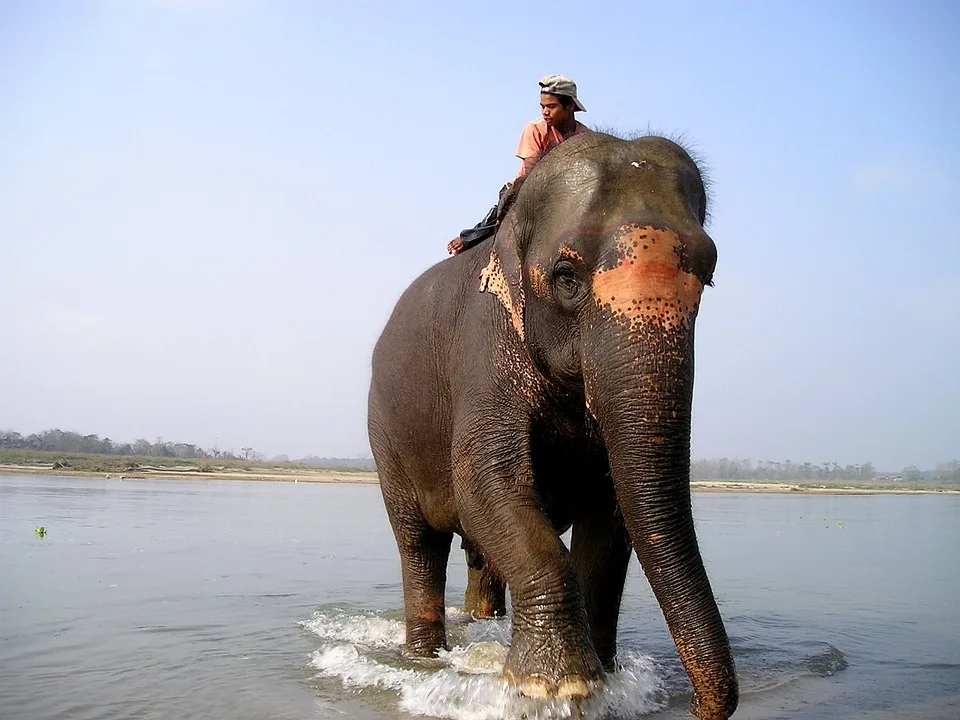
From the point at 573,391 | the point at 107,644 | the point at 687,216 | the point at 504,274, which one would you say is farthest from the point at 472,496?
the point at 107,644

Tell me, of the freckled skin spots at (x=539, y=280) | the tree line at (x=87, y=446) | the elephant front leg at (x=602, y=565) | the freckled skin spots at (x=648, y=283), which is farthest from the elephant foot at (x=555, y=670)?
the tree line at (x=87, y=446)

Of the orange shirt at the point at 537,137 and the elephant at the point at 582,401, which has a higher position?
the orange shirt at the point at 537,137

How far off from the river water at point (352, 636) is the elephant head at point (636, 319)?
89 cm

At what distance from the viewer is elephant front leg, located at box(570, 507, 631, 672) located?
19.0 ft

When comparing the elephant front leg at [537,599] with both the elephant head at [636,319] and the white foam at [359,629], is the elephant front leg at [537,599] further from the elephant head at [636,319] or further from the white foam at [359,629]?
the white foam at [359,629]

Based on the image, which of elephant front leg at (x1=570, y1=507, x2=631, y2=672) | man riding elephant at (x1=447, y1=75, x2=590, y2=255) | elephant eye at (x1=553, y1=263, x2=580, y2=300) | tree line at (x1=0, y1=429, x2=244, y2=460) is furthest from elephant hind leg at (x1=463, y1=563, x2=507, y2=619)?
tree line at (x1=0, y1=429, x2=244, y2=460)

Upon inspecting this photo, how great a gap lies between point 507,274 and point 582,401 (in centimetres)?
85

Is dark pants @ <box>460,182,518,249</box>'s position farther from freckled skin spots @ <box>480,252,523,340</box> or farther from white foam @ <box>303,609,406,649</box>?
white foam @ <box>303,609,406,649</box>

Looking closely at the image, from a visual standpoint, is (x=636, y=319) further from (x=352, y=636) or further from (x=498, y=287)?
(x=352, y=636)

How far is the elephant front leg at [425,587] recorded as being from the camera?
7.13m

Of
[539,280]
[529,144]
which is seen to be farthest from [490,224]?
[539,280]

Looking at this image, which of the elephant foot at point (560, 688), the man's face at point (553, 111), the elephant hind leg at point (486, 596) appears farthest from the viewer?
the elephant hind leg at point (486, 596)

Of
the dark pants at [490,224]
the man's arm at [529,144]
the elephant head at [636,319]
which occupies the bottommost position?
the elephant head at [636,319]

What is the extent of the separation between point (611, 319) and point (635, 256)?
0.31 m
